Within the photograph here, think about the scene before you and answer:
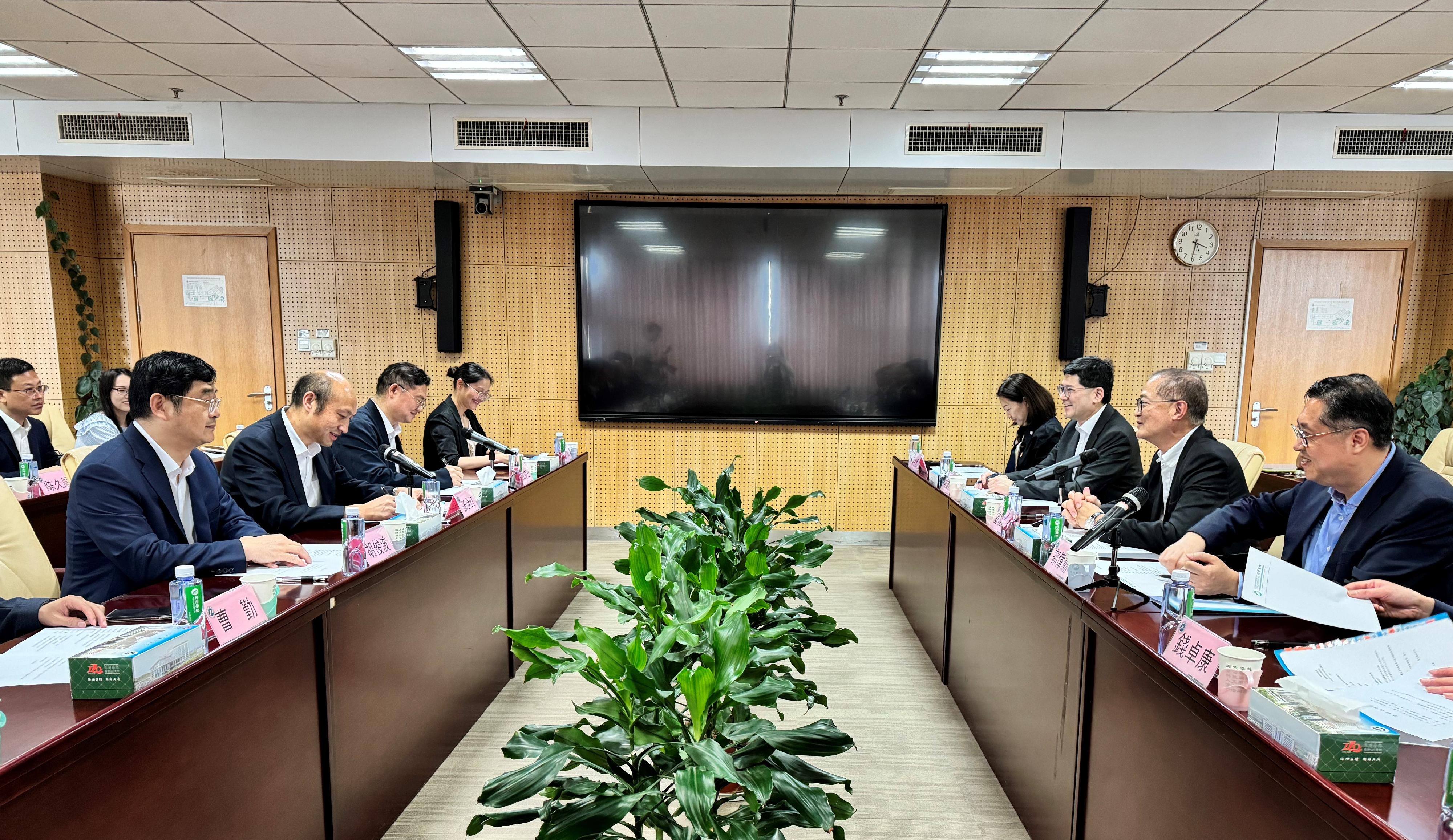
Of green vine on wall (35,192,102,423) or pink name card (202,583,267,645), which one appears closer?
pink name card (202,583,267,645)

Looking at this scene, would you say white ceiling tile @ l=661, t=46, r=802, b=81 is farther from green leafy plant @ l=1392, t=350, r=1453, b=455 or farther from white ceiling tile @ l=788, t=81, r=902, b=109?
green leafy plant @ l=1392, t=350, r=1453, b=455

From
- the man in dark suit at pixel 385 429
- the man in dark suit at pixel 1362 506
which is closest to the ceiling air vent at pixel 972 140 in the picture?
the man in dark suit at pixel 1362 506

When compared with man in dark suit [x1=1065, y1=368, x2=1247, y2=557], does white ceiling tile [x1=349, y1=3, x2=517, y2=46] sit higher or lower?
→ higher

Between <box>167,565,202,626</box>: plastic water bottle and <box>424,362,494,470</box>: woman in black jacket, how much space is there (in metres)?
2.27

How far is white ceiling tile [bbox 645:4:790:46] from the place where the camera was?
2.93 metres

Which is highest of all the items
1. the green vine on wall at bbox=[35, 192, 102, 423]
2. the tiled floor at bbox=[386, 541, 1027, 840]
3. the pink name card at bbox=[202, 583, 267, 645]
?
the green vine on wall at bbox=[35, 192, 102, 423]

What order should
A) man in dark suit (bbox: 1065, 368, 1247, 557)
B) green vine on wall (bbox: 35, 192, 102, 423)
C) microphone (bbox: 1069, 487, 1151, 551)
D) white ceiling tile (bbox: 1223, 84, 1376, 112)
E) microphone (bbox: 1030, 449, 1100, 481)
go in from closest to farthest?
microphone (bbox: 1069, 487, 1151, 551), man in dark suit (bbox: 1065, 368, 1247, 557), microphone (bbox: 1030, 449, 1100, 481), white ceiling tile (bbox: 1223, 84, 1376, 112), green vine on wall (bbox: 35, 192, 102, 423)

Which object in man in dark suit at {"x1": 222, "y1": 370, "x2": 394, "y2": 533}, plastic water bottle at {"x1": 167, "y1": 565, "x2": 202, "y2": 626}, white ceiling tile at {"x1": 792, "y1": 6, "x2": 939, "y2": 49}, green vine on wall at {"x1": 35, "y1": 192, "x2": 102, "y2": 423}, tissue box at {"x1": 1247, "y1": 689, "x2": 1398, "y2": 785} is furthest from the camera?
green vine on wall at {"x1": 35, "y1": 192, "x2": 102, "y2": 423}

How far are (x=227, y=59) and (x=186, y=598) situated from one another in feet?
11.0

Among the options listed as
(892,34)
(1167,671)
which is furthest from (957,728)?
(892,34)

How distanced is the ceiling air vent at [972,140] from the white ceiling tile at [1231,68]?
677 mm

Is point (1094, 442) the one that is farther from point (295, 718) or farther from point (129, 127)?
point (129, 127)

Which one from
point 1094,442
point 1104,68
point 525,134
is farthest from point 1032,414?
point 525,134

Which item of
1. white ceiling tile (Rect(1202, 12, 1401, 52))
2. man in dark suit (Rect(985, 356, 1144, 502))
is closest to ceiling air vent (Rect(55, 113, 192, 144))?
man in dark suit (Rect(985, 356, 1144, 502))
